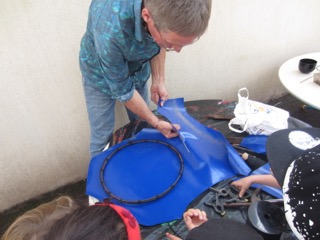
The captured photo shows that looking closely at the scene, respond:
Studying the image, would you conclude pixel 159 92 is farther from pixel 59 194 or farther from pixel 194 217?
pixel 59 194

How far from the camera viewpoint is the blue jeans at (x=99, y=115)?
4.13 feet

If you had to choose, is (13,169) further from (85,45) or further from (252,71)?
(252,71)

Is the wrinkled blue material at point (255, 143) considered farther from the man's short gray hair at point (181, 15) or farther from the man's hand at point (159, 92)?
the man's short gray hair at point (181, 15)

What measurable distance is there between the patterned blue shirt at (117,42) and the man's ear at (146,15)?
3 cm

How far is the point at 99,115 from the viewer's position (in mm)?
1314

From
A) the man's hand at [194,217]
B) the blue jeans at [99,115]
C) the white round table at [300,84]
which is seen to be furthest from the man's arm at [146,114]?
the white round table at [300,84]

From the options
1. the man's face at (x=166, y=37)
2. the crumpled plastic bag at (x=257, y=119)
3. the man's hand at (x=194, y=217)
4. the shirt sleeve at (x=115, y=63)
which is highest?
the man's face at (x=166, y=37)

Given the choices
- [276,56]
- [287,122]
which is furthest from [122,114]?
[276,56]

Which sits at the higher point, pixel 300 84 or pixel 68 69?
pixel 68 69

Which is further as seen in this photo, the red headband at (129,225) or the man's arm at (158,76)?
the man's arm at (158,76)

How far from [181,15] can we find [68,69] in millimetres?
842

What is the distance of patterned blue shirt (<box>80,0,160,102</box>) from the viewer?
2.96 ft

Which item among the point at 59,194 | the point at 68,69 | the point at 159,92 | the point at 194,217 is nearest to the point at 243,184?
the point at 194,217

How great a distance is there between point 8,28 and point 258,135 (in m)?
1.24
